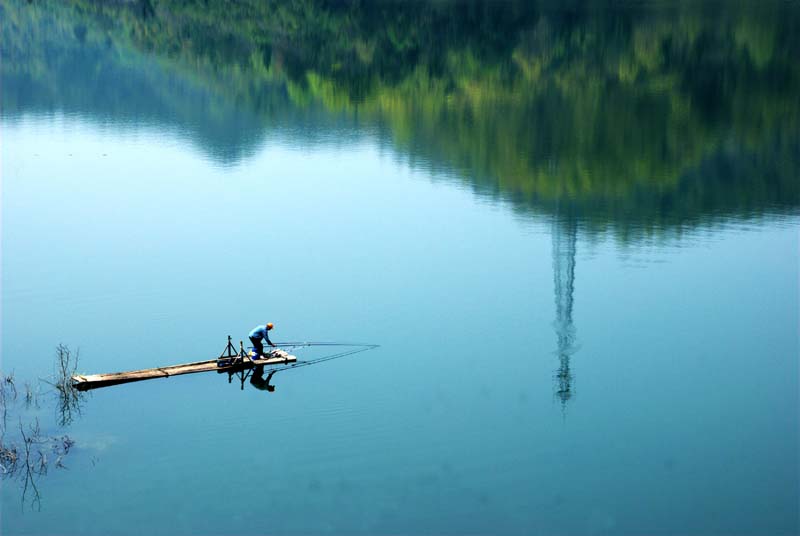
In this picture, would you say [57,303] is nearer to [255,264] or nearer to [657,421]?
[255,264]

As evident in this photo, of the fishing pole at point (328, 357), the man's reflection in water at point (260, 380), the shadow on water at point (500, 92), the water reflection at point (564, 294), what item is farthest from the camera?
the shadow on water at point (500, 92)

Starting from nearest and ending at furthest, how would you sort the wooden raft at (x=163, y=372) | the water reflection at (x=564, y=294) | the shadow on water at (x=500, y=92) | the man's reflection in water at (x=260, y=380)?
the wooden raft at (x=163, y=372)
the man's reflection in water at (x=260, y=380)
the water reflection at (x=564, y=294)
the shadow on water at (x=500, y=92)

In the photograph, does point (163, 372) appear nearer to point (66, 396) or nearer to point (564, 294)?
point (66, 396)

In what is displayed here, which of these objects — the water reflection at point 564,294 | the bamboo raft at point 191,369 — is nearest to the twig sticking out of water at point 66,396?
the bamboo raft at point 191,369

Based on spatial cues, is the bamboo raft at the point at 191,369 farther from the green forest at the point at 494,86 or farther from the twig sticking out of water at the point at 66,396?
the green forest at the point at 494,86

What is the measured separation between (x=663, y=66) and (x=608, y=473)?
148 ft

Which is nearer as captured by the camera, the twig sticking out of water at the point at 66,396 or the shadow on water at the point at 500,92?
the twig sticking out of water at the point at 66,396

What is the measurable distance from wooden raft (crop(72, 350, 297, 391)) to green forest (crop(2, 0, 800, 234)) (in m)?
15.7

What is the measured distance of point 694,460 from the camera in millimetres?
17516

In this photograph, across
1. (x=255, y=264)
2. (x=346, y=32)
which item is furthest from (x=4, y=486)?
(x=346, y=32)

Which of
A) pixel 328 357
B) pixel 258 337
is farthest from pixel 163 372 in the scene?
pixel 328 357

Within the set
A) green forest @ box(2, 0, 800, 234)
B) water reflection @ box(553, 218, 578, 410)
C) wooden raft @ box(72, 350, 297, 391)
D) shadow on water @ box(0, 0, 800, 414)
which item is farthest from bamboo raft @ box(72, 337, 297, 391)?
green forest @ box(2, 0, 800, 234)

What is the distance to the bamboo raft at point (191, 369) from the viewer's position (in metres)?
19.5

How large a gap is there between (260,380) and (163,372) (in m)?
1.79
